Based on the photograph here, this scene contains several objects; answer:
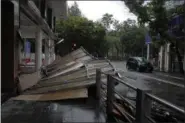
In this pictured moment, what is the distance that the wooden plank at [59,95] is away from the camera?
8359mm

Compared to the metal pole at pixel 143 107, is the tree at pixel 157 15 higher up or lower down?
higher up

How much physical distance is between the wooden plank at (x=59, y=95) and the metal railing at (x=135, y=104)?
573 mm

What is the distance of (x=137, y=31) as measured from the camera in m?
69.6

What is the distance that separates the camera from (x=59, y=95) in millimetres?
8727

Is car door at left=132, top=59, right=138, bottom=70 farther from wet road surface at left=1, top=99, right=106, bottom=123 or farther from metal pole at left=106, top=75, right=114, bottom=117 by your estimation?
metal pole at left=106, top=75, right=114, bottom=117

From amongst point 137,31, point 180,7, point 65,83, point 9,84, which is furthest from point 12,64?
point 137,31

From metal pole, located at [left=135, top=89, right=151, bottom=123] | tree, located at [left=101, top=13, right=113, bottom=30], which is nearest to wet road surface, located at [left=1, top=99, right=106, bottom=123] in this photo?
metal pole, located at [left=135, top=89, right=151, bottom=123]

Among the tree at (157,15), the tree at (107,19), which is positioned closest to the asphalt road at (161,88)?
the tree at (157,15)

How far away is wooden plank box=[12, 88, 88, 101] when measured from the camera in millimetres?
8359

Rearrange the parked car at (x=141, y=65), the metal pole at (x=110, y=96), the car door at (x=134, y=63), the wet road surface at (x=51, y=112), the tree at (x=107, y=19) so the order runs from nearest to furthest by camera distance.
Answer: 1. the wet road surface at (x=51, y=112)
2. the metal pole at (x=110, y=96)
3. the parked car at (x=141, y=65)
4. the car door at (x=134, y=63)
5. the tree at (x=107, y=19)

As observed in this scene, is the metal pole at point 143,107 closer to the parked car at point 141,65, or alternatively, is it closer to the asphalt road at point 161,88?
the asphalt road at point 161,88

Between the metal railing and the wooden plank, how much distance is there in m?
0.57

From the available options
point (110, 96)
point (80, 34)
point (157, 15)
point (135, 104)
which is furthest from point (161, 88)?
point (80, 34)

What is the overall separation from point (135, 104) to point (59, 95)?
12.5 ft
